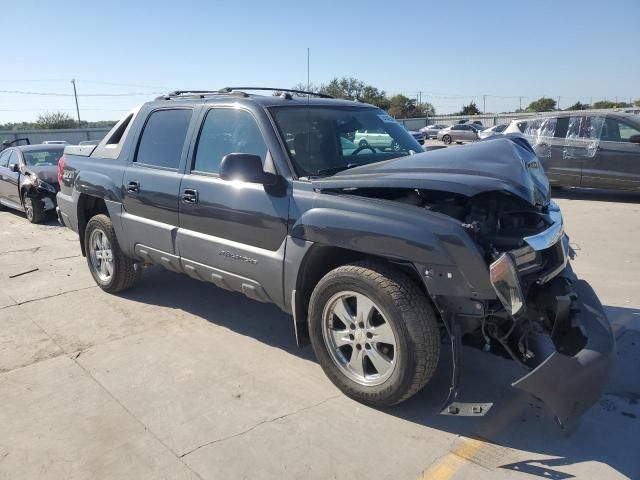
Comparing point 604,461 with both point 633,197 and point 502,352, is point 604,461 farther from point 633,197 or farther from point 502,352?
point 633,197

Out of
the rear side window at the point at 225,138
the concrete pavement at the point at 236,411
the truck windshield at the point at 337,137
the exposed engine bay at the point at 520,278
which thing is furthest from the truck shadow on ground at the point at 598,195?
the rear side window at the point at 225,138

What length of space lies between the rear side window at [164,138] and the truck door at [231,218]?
28 centimetres

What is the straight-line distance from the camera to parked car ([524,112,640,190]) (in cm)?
1009

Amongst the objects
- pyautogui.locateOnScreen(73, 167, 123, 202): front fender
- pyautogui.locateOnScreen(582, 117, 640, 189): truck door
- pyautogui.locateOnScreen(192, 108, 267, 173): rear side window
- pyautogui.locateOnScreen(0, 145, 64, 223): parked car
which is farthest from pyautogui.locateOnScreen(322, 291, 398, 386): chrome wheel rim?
pyautogui.locateOnScreen(582, 117, 640, 189): truck door

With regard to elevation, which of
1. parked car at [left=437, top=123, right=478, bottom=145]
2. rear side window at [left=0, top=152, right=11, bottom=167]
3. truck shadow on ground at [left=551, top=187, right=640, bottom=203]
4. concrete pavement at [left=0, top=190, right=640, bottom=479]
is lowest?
parked car at [left=437, top=123, right=478, bottom=145]

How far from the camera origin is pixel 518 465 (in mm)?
2715

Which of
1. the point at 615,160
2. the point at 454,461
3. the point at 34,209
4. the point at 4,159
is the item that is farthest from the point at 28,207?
the point at 615,160

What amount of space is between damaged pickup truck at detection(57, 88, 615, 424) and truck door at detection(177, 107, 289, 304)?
0.01 m

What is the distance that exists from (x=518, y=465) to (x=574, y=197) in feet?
32.5

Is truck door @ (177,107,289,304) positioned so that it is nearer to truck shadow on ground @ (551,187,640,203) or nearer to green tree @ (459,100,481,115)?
truck shadow on ground @ (551,187,640,203)

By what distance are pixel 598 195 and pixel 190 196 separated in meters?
10.1

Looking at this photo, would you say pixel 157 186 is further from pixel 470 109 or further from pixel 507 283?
pixel 470 109

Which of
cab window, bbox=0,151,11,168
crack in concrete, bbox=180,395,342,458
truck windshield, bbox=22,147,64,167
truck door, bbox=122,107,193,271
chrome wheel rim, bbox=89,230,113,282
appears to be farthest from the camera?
cab window, bbox=0,151,11,168

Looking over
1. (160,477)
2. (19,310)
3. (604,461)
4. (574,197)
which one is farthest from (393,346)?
(574,197)
